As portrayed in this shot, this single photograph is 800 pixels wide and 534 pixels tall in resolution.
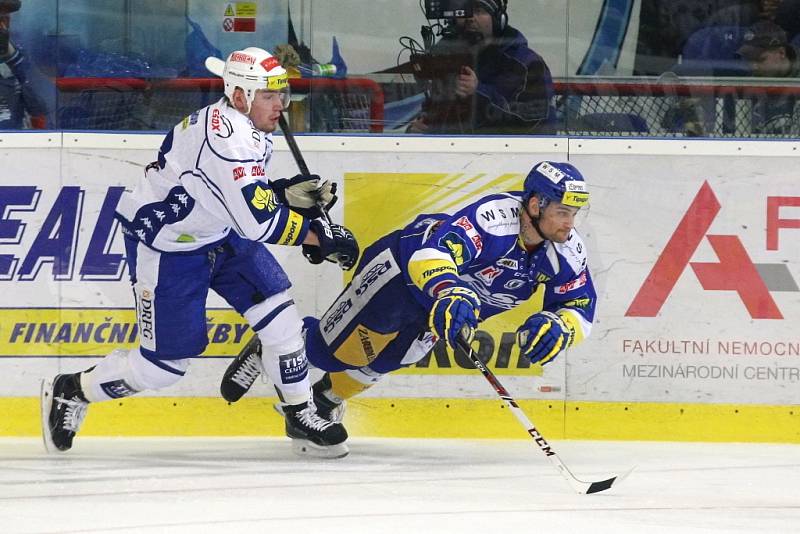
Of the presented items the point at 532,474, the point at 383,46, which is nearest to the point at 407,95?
the point at 383,46

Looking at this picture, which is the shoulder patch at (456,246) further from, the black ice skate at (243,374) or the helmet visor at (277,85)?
the black ice skate at (243,374)

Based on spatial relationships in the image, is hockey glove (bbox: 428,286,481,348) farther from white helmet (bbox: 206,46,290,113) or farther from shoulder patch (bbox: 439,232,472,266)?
white helmet (bbox: 206,46,290,113)

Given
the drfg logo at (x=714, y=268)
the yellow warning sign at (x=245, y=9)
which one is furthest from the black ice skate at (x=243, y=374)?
the drfg logo at (x=714, y=268)

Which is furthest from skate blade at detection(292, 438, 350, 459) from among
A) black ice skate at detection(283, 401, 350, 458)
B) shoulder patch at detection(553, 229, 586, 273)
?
shoulder patch at detection(553, 229, 586, 273)

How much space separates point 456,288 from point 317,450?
0.86m

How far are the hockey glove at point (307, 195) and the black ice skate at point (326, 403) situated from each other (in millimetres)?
678

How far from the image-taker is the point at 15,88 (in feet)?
17.4

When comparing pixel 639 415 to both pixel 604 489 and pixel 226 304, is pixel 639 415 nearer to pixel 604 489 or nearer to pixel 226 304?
pixel 604 489

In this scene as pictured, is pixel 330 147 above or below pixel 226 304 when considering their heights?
above

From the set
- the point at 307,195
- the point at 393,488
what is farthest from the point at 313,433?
the point at 307,195

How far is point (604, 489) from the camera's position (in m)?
4.14

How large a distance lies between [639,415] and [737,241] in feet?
2.42

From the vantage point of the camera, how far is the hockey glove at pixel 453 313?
A: 4.20m

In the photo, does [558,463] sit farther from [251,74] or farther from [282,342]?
[251,74]
